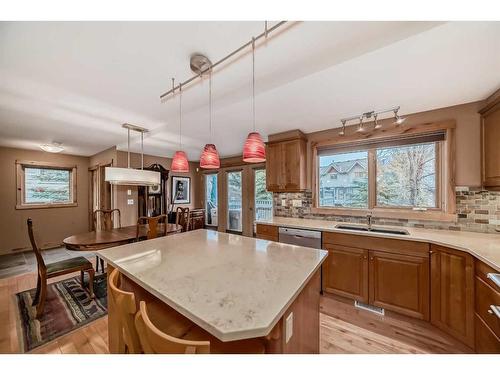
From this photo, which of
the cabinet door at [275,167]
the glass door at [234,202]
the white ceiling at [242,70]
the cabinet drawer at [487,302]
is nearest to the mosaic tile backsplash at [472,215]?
the cabinet drawer at [487,302]

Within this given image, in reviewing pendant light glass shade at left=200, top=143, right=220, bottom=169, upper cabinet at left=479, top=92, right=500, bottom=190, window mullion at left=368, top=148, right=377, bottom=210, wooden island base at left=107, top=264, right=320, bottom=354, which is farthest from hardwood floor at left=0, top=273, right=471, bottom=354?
pendant light glass shade at left=200, top=143, right=220, bottom=169

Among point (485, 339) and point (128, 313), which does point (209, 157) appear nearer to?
point (128, 313)

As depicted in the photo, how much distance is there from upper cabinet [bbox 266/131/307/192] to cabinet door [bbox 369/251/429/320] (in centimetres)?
138

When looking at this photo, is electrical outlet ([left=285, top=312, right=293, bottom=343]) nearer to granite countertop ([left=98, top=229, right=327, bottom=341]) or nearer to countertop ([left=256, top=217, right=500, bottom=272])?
granite countertop ([left=98, top=229, right=327, bottom=341])

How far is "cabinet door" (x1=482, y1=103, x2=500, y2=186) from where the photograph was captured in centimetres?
177

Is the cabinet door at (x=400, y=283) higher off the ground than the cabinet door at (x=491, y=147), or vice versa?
the cabinet door at (x=491, y=147)

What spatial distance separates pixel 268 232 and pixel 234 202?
2428 millimetres

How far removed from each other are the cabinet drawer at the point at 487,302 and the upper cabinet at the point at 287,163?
1943 millimetres

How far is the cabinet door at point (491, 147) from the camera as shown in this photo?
1.77 metres

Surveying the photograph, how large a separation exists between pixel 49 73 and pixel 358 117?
320 centimetres

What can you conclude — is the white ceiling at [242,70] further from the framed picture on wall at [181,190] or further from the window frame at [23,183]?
the framed picture on wall at [181,190]

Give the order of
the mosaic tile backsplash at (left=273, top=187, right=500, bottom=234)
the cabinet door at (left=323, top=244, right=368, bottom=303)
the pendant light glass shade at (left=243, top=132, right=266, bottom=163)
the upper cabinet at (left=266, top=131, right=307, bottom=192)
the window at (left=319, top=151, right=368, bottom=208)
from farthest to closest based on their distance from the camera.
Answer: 1. the upper cabinet at (left=266, top=131, right=307, bottom=192)
2. the window at (left=319, top=151, right=368, bottom=208)
3. the cabinet door at (left=323, top=244, right=368, bottom=303)
4. the mosaic tile backsplash at (left=273, top=187, right=500, bottom=234)
5. the pendant light glass shade at (left=243, top=132, right=266, bottom=163)

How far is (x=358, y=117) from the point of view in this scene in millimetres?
2430
